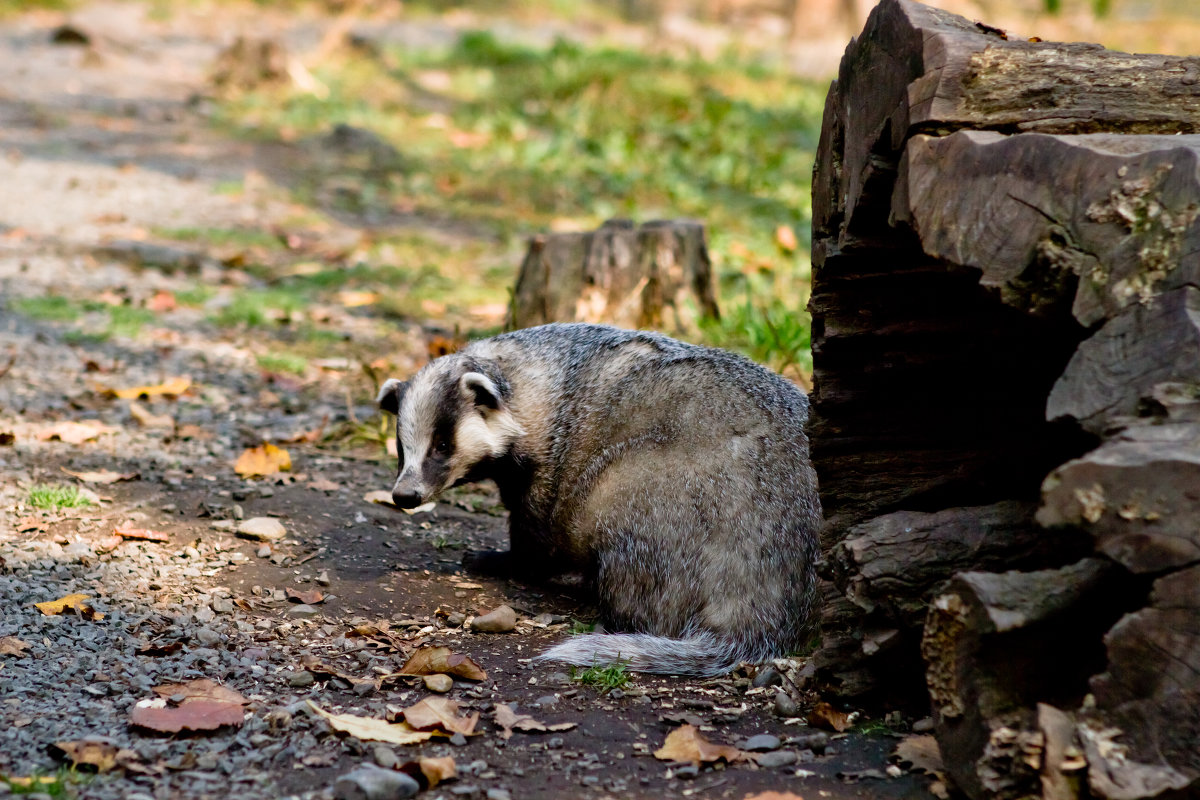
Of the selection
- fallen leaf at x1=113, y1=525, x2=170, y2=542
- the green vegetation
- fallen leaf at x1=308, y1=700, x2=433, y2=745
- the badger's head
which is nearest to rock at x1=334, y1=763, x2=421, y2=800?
fallen leaf at x1=308, y1=700, x2=433, y2=745

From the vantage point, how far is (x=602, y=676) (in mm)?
3996

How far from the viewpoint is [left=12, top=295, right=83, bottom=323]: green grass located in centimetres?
805

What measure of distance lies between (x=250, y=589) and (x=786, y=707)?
2132 mm

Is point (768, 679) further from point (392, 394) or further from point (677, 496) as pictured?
point (392, 394)

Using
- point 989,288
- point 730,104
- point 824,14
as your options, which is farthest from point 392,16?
point 989,288

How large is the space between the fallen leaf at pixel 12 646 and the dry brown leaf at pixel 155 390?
10.0ft

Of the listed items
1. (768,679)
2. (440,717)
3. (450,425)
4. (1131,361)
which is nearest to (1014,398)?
(1131,361)

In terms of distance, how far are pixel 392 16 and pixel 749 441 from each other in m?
18.8

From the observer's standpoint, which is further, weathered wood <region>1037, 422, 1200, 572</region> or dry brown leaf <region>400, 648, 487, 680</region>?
dry brown leaf <region>400, 648, 487, 680</region>

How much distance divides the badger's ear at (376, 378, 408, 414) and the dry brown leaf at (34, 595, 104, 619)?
1.53m

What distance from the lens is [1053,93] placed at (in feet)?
10.4

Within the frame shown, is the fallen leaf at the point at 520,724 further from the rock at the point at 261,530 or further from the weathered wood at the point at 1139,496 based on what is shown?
the rock at the point at 261,530

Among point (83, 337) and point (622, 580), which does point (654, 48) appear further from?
point (622, 580)

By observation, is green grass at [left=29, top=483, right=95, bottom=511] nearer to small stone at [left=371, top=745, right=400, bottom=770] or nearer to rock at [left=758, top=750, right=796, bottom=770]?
small stone at [left=371, top=745, right=400, bottom=770]
